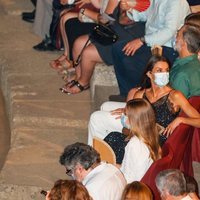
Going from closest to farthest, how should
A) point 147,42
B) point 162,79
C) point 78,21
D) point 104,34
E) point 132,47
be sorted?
point 162,79 → point 147,42 → point 132,47 → point 104,34 → point 78,21

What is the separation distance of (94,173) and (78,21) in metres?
2.80

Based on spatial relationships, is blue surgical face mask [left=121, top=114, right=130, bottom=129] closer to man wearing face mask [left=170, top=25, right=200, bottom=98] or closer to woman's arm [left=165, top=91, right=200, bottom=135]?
woman's arm [left=165, top=91, right=200, bottom=135]

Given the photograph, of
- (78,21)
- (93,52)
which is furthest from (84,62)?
(78,21)

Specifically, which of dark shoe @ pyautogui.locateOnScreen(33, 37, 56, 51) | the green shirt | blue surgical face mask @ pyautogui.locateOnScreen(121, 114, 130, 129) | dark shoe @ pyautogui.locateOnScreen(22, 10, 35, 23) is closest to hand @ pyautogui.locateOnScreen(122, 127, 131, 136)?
blue surgical face mask @ pyautogui.locateOnScreen(121, 114, 130, 129)

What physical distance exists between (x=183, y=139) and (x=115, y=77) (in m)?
1.94

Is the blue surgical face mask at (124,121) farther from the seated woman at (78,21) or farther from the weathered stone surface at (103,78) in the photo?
the seated woman at (78,21)

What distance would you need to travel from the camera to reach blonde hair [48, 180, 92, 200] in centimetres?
507

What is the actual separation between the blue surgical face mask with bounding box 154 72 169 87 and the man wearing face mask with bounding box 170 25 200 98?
18 centimetres

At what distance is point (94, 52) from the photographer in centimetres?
762

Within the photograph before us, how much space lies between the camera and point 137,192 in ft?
17.1

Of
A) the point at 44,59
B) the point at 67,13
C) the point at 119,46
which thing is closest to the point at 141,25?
the point at 119,46

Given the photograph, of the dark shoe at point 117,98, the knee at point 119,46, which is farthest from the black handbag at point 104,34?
the dark shoe at point 117,98

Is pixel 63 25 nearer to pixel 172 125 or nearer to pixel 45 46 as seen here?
pixel 45 46

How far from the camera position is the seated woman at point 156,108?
5.99m
